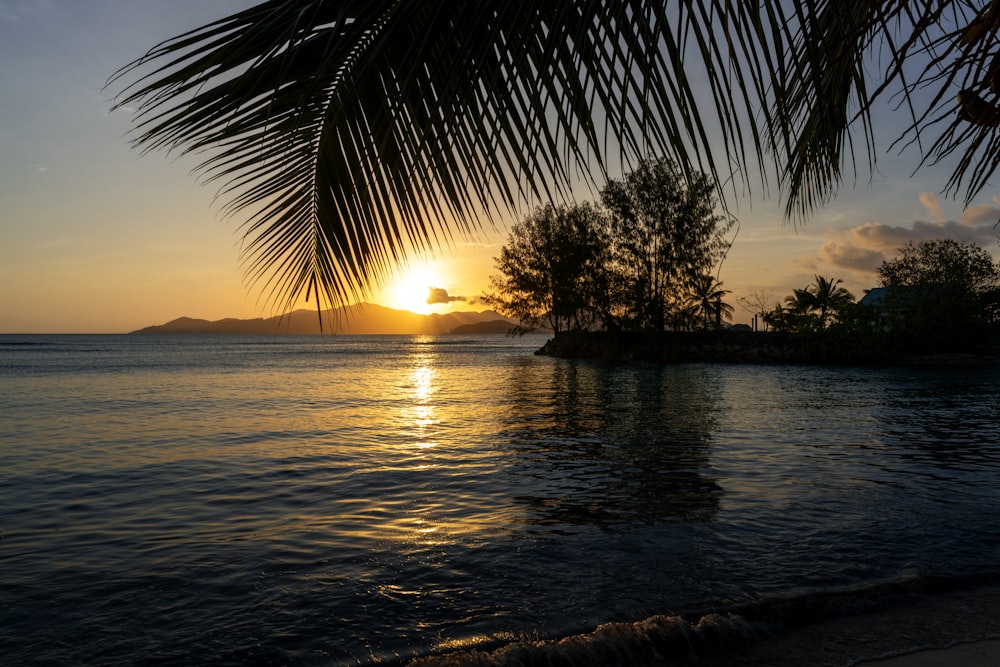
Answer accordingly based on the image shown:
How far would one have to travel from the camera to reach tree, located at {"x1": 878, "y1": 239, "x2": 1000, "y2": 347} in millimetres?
45469

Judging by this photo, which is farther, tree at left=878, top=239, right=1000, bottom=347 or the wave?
tree at left=878, top=239, right=1000, bottom=347

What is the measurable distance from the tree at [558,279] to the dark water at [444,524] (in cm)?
3449

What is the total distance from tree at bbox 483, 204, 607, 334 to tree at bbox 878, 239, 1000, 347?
21.3 meters

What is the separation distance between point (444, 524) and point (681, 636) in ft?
12.4

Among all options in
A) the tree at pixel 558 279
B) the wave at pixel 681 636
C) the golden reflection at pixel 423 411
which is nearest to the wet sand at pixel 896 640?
the wave at pixel 681 636

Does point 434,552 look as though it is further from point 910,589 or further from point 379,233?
point 379,233

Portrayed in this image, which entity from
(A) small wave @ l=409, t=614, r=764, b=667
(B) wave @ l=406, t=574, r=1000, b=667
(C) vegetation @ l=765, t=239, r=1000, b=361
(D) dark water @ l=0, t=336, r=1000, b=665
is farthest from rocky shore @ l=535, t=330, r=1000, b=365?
(A) small wave @ l=409, t=614, r=764, b=667

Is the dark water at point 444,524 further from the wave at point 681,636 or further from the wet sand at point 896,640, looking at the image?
the wet sand at point 896,640

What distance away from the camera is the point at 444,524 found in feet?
26.3

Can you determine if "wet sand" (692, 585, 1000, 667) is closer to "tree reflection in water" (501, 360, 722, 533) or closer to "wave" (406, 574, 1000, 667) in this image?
"wave" (406, 574, 1000, 667)

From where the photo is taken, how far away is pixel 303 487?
10195mm

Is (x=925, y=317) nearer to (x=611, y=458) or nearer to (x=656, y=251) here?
(x=656, y=251)

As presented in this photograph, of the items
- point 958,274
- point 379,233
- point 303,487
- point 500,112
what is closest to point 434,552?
point 303,487

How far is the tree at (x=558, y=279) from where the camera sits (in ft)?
174
